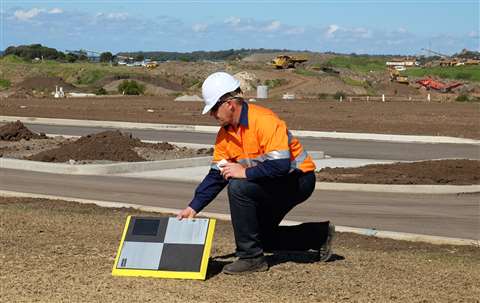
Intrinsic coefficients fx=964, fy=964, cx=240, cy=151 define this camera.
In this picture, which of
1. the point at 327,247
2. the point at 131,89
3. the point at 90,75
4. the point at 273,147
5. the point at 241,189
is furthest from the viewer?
the point at 90,75

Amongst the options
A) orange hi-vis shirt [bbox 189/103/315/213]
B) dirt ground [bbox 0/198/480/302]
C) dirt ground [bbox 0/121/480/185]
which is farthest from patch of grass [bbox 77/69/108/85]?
orange hi-vis shirt [bbox 189/103/315/213]

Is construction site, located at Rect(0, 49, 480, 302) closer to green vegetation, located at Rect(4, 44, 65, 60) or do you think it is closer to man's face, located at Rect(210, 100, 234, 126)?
man's face, located at Rect(210, 100, 234, 126)

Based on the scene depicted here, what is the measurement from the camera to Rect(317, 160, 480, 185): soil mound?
16953mm

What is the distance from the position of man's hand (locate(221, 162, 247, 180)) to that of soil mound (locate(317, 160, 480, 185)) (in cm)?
943

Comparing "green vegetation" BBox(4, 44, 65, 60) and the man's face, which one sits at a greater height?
the man's face

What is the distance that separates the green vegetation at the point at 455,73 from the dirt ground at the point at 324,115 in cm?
5813

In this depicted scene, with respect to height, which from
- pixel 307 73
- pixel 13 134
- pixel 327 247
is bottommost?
pixel 307 73

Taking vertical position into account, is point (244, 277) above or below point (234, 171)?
below

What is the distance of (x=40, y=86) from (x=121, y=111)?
37065 millimetres

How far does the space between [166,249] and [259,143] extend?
1.26 m

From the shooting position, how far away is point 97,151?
Answer: 22.1 m

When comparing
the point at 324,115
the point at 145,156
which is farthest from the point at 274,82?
the point at 145,156

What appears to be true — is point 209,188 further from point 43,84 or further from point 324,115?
point 43,84

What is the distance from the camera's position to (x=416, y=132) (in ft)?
107
